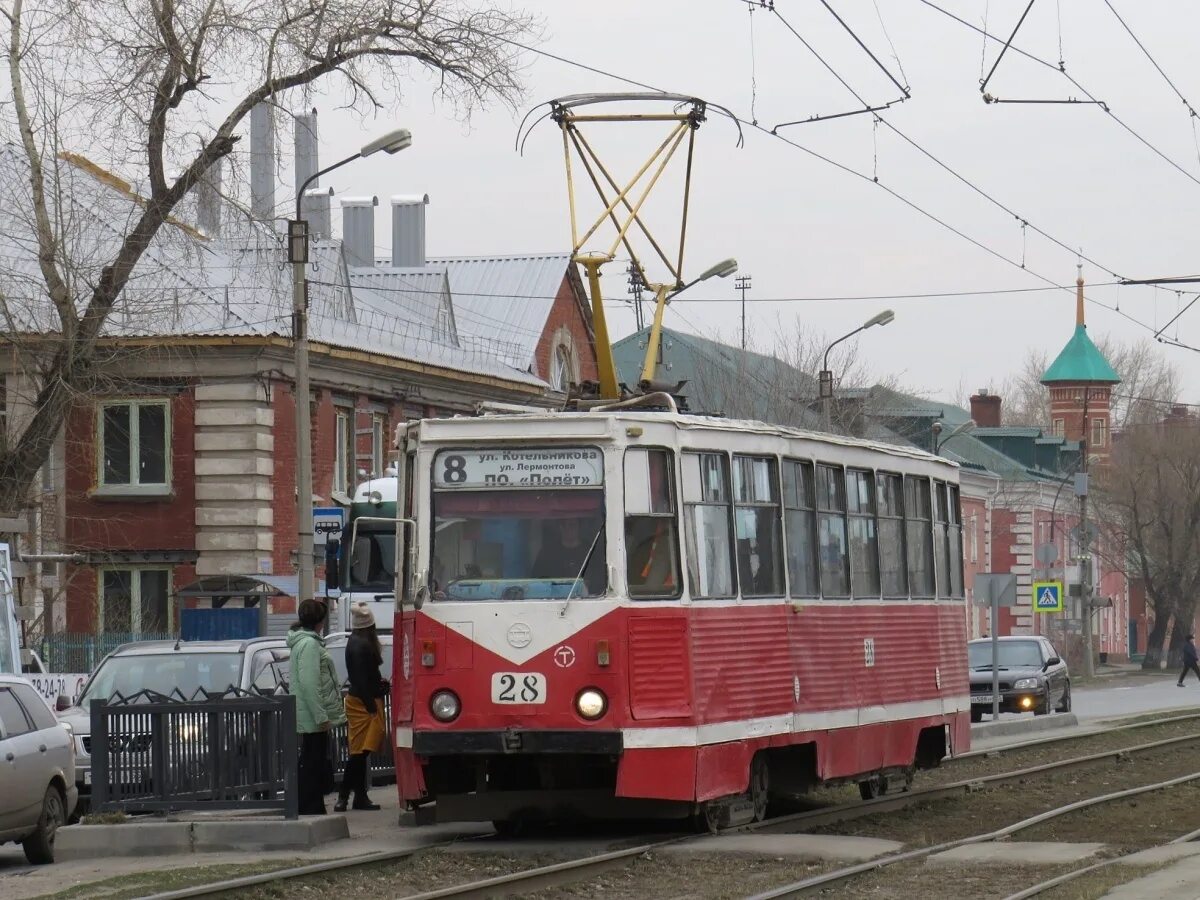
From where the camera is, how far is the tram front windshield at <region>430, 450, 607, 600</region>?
15.0m

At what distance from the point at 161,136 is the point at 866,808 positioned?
1441cm

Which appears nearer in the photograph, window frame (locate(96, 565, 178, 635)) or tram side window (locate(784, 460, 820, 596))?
tram side window (locate(784, 460, 820, 596))

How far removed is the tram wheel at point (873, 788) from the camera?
64.4 feet

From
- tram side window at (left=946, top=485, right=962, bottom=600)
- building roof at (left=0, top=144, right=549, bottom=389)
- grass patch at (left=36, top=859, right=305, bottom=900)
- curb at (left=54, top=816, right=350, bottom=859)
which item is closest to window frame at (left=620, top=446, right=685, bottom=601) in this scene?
curb at (left=54, top=816, right=350, bottom=859)

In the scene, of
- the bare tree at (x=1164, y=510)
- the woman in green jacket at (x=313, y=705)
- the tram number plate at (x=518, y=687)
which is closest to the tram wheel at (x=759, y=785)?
the tram number plate at (x=518, y=687)

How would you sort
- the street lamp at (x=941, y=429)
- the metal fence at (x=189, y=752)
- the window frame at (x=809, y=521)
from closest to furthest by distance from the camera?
the metal fence at (x=189, y=752), the window frame at (x=809, y=521), the street lamp at (x=941, y=429)

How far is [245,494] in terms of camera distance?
3881 cm

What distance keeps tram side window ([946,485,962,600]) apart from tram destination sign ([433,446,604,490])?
657 cm

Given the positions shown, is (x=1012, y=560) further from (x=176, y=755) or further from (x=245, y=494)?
(x=176, y=755)

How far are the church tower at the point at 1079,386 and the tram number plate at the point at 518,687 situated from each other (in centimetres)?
9091

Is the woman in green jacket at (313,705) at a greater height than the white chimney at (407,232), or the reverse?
the white chimney at (407,232)

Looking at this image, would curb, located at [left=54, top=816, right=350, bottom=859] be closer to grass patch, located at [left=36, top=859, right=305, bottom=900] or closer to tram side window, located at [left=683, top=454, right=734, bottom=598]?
grass patch, located at [left=36, top=859, right=305, bottom=900]

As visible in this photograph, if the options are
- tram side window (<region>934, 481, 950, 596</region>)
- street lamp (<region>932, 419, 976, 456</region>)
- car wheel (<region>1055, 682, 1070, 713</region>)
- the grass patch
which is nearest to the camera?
the grass patch

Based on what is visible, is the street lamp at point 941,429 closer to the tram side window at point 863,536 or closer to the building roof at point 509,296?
the building roof at point 509,296
